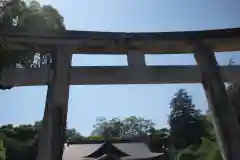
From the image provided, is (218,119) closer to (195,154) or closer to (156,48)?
(156,48)

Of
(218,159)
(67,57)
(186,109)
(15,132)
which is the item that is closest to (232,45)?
(67,57)

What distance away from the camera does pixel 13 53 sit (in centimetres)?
564

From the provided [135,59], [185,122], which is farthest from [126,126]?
[135,59]

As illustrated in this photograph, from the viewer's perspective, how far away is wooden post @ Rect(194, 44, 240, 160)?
4652mm

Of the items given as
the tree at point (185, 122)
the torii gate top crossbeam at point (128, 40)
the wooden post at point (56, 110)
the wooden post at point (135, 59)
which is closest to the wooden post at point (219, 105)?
the torii gate top crossbeam at point (128, 40)

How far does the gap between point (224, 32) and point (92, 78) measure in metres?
2.39

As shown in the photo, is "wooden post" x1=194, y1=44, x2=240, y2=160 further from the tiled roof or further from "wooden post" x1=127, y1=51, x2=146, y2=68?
the tiled roof

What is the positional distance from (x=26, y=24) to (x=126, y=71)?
1.97 m

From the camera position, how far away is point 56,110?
4.66 metres

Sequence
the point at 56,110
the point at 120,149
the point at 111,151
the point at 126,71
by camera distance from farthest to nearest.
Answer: the point at 120,149, the point at 111,151, the point at 126,71, the point at 56,110

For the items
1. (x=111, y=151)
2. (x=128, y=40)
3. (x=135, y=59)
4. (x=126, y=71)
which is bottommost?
(x=111, y=151)

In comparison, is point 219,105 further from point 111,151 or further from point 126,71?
point 111,151

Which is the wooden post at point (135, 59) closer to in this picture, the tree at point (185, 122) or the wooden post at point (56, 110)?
the wooden post at point (56, 110)

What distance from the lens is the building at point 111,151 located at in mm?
26750
